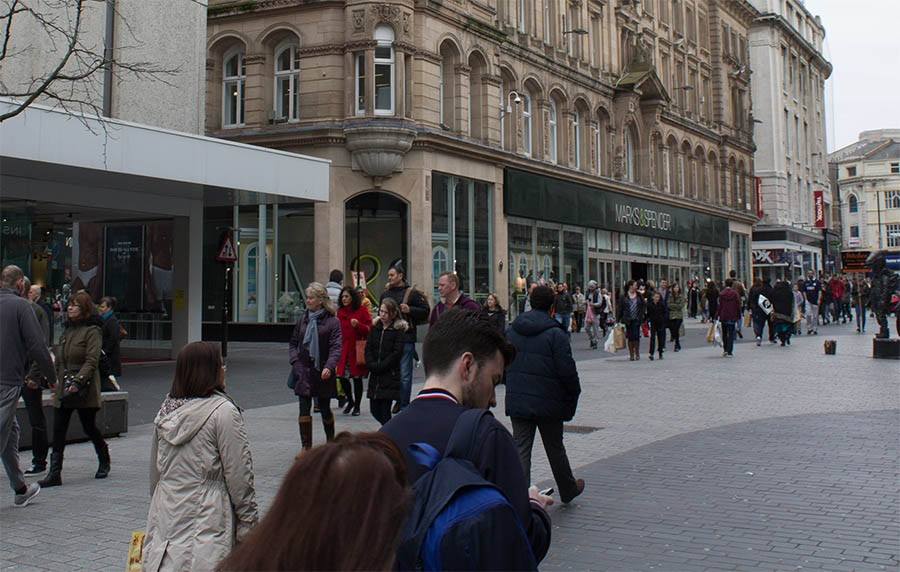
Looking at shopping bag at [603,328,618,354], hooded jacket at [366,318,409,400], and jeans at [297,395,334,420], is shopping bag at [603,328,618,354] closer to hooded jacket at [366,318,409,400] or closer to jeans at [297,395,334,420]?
hooded jacket at [366,318,409,400]

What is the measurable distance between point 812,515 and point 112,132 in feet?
40.8

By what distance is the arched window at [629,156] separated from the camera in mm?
39594

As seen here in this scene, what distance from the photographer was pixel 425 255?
26.2m

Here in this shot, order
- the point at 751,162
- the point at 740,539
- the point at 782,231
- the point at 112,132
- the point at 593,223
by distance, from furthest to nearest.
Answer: the point at 782,231 < the point at 751,162 < the point at 593,223 < the point at 112,132 < the point at 740,539

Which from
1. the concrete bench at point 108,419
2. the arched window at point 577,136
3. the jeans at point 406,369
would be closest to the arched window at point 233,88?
→ the arched window at point 577,136

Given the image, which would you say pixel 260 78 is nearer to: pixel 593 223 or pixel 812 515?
pixel 593 223

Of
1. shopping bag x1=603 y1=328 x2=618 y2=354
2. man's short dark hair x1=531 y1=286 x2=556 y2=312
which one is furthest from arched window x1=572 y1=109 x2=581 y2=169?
man's short dark hair x1=531 y1=286 x2=556 y2=312

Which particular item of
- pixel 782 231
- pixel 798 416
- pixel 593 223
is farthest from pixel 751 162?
pixel 798 416

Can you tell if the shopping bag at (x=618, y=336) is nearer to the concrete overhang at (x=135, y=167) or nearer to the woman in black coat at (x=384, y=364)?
the concrete overhang at (x=135, y=167)

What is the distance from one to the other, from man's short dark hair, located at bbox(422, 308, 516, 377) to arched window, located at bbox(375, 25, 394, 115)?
2329 cm

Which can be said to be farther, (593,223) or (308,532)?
(593,223)

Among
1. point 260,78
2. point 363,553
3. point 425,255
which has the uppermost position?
point 260,78

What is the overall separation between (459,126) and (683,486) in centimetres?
2189

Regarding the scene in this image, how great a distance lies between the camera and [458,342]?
117 inches
